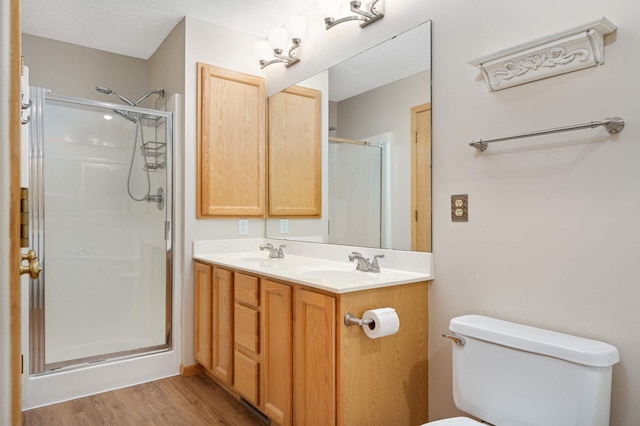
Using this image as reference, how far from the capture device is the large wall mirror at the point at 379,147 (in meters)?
1.97

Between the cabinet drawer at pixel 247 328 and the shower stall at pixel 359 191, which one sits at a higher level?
the shower stall at pixel 359 191

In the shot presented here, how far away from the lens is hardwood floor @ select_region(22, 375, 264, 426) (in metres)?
2.22

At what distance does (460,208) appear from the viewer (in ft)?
5.90

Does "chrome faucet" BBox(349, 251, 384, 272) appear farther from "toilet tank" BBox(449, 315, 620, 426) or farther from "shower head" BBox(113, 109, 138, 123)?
"shower head" BBox(113, 109, 138, 123)

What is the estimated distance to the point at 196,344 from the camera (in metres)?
2.85

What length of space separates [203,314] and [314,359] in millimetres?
1238

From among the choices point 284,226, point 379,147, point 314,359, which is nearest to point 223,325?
point 284,226

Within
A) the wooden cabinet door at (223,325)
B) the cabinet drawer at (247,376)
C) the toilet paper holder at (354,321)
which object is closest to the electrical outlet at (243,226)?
the wooden cabinet door at (223,325)

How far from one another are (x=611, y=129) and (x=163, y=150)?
2.56 m

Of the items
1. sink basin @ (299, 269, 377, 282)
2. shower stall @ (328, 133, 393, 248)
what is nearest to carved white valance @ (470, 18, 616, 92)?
shower stall @ (328, 133, 393, 248)

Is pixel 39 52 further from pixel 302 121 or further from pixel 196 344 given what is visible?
pixel 196 344

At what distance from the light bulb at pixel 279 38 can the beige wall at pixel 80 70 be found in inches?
57.2

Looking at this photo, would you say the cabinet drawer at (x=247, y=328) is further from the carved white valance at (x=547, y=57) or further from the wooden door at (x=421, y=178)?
the carved white valance at (x=547, y=57)

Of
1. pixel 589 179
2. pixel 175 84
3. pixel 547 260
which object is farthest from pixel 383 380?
pixel 175 84
